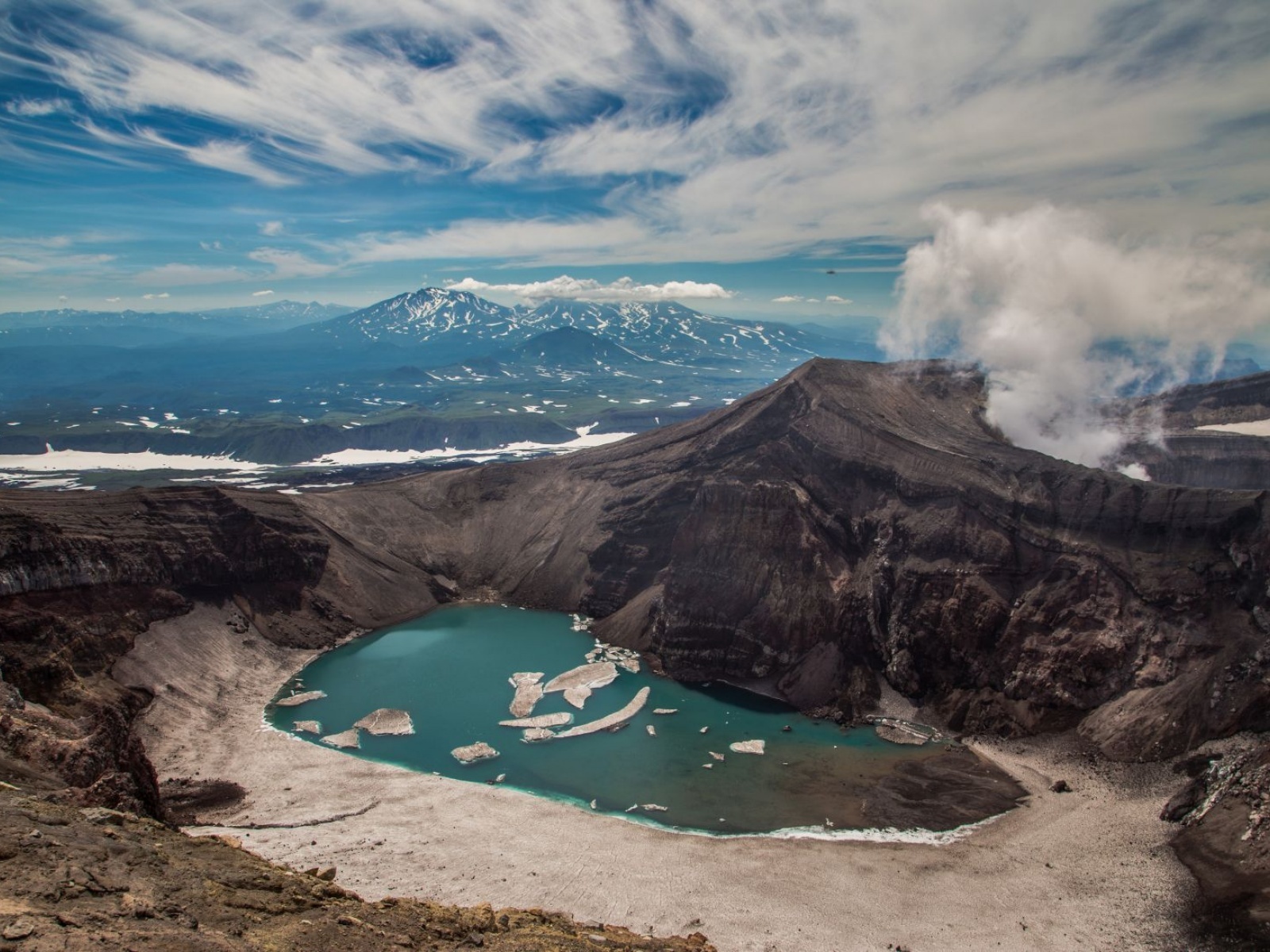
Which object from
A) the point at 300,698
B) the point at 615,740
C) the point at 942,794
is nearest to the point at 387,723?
the point at 300,698

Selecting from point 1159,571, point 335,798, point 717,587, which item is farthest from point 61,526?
point 1159,571

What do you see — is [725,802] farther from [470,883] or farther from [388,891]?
[388,891]

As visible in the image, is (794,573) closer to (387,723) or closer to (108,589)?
(387,723)

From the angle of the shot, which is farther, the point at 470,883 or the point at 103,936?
the point at 470,883

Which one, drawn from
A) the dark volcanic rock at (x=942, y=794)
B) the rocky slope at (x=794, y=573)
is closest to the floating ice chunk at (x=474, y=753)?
the rocky slope at (x=794, y=573)

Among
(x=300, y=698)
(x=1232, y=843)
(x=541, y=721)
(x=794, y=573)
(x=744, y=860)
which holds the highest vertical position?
(x=794, y=573)

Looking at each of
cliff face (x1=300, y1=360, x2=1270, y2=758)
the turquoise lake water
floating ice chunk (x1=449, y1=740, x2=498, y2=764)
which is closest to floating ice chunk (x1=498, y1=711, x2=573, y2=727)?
the turquoise lake water
